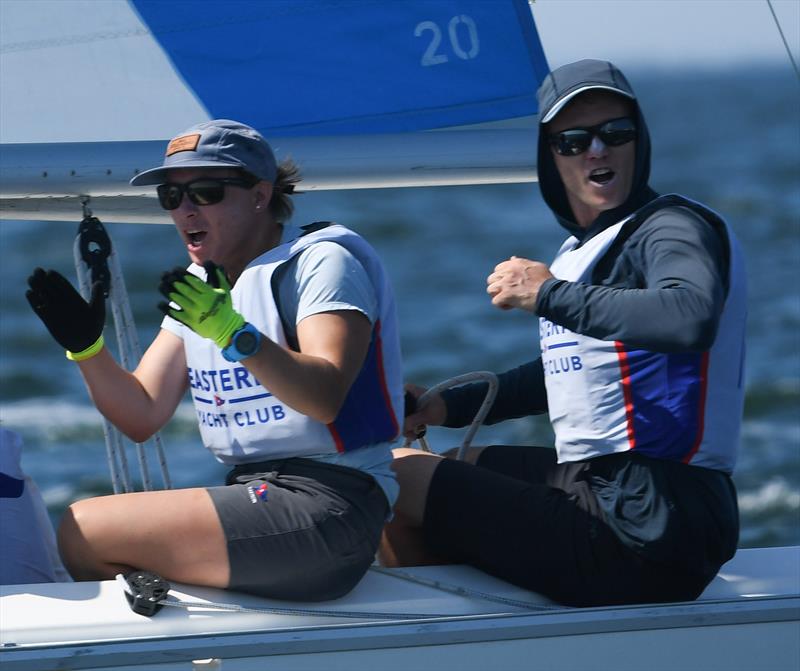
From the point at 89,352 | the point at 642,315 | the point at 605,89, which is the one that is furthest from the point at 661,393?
the point at 89,352

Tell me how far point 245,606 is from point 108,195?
A: 899mm

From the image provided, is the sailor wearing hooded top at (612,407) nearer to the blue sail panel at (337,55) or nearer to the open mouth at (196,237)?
the open mouth at (196,237)

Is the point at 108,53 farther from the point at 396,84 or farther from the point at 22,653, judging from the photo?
the point at 22,653

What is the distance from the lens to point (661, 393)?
2.05 m

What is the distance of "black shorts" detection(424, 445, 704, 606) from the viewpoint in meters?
2.08

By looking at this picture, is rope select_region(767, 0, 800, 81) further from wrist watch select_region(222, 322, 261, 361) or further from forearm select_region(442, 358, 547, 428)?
wrist watch select_region(222, 322, 261, 361)

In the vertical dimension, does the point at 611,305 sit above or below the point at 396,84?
below

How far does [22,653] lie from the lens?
1864 millimetres

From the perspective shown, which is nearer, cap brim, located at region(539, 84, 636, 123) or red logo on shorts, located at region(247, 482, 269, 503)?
red logo on shorts, located at region(247, 482, 269, 503)

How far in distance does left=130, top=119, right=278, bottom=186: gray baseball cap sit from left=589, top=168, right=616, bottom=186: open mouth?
0.44 m

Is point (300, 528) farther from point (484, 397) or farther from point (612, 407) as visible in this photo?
point (484, 397)

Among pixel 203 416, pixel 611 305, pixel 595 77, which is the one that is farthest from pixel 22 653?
pixel 595 77

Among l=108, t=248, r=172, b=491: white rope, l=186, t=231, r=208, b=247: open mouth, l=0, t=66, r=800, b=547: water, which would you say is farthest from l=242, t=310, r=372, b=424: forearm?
l=0, t=66, r=800, b=547: water

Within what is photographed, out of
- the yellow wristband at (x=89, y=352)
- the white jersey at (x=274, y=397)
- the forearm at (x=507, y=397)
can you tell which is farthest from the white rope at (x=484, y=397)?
the yellow wristband at (x=89, y=352)
